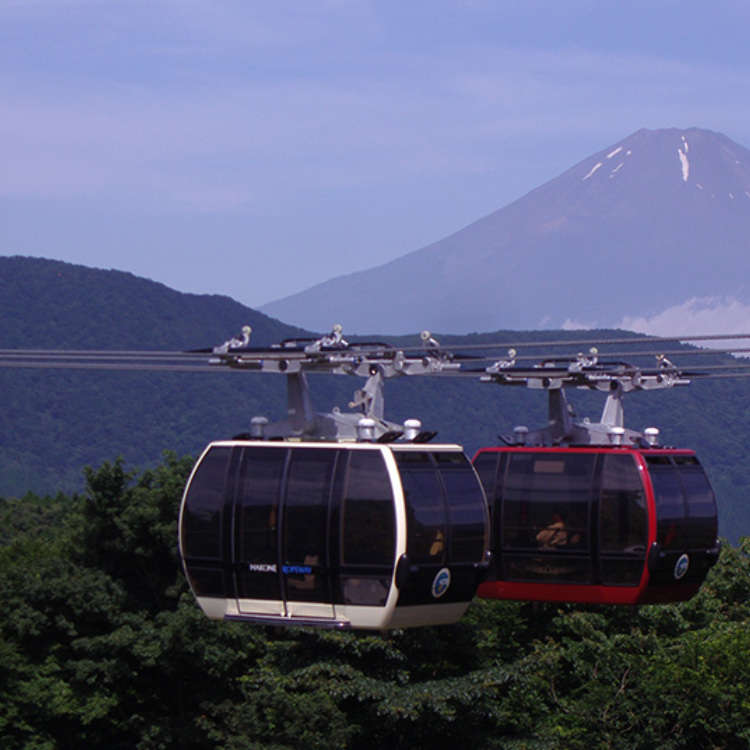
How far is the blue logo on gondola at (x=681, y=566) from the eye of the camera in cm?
2090

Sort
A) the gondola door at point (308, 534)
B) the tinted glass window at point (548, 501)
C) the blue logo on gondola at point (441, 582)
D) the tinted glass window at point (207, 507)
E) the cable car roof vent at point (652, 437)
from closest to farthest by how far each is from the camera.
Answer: the blue logo on gondola at point (441, 582)
the gondola door at point (308, 534)
the tinted glass window at point (207, 507)
the tinted glass window at point (548, 501)
the cable car roof vent at point (652, 437)

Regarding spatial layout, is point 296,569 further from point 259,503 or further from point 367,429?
point 367,429

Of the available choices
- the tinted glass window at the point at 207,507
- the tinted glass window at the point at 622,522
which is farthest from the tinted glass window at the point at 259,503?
the tinted glass window at the point at 622,522

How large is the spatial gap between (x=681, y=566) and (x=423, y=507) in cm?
499

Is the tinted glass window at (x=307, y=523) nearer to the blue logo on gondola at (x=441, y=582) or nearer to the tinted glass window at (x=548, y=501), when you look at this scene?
the blue logo on gondola at (x=441, y=582)

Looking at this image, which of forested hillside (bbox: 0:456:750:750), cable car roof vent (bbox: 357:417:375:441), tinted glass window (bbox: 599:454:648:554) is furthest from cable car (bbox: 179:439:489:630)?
forested hillside (bbox: 0:456:750:750)

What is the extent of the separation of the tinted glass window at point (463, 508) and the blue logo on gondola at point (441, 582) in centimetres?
19

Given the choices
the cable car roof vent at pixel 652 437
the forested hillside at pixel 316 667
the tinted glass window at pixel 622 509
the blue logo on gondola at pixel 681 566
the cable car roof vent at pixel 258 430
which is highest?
the cable car roof vent at pixel 258 430

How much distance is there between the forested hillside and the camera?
130ft

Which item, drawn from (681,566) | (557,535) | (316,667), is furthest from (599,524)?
(316,667)

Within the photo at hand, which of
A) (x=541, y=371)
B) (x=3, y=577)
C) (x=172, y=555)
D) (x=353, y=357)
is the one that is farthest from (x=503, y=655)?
(x=353, y=357)

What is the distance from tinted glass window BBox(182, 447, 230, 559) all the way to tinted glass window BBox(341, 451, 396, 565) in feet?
5.83

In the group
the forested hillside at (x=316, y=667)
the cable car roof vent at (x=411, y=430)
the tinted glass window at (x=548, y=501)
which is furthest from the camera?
the forested hillside at (x=316, y=667)

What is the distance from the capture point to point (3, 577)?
4928 centimetres
